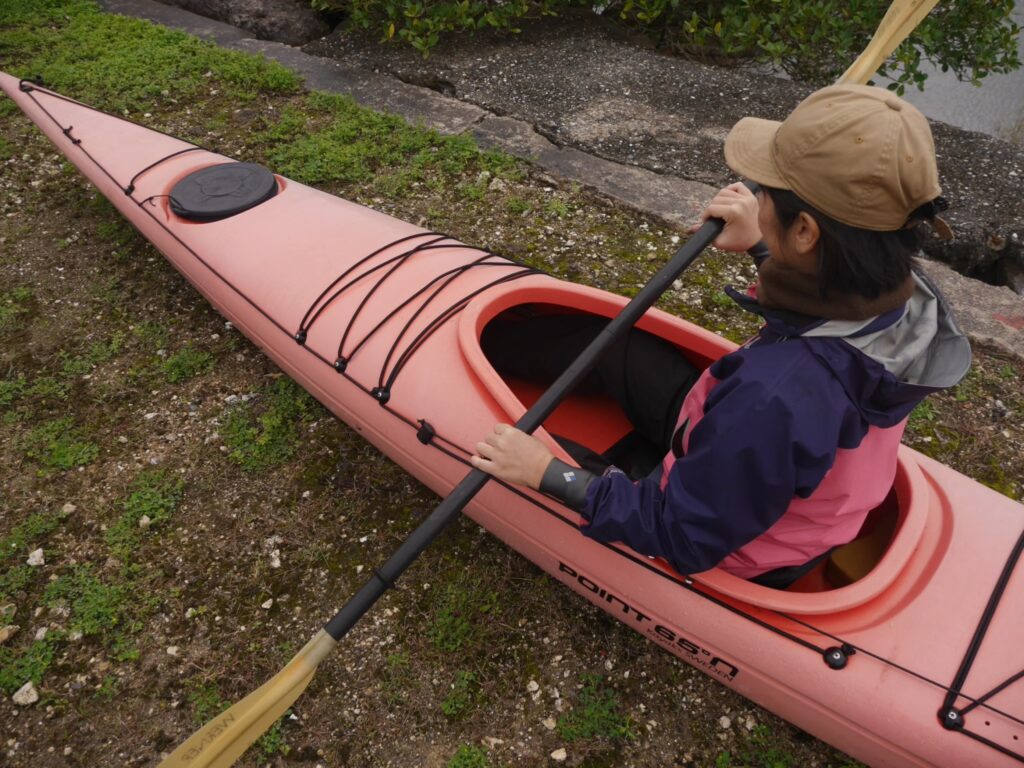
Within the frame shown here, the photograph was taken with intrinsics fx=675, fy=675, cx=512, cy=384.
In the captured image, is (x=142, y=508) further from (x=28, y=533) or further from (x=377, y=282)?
(x=377, y=282)

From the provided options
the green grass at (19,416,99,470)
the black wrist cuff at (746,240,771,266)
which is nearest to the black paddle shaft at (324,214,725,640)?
the black wrist cuff at (746,240,771,266)

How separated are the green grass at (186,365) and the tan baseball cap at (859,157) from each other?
8.73ft

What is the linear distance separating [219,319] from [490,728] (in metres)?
2.30

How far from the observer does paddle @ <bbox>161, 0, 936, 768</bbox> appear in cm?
170

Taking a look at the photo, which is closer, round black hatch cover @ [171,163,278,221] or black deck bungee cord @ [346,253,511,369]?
black deck bungee cord @ [346,253,511,369]

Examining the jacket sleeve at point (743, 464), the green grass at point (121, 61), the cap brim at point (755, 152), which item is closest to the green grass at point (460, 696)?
the jacket sleeve at point (743, 464)

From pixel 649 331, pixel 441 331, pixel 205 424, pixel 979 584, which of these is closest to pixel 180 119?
pixel 205 424

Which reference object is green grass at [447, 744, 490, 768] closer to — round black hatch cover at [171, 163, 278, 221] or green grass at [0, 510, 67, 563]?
green grass at [0, 510, 67, 563]

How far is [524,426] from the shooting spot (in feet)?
6.28

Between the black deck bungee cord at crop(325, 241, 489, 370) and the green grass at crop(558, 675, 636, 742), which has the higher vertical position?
the black deck bungee cord at crop(325, 241, 489, 370)

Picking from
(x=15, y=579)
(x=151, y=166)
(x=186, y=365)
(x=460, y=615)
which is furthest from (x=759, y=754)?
(x=151, y=166)

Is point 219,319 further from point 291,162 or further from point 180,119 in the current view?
point 180,119

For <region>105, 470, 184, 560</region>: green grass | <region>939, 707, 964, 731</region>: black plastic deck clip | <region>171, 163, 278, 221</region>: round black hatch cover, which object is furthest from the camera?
<region>171, 163, 278, 221</region>: round black hatch cover

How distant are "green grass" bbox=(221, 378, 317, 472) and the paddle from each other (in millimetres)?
1115
